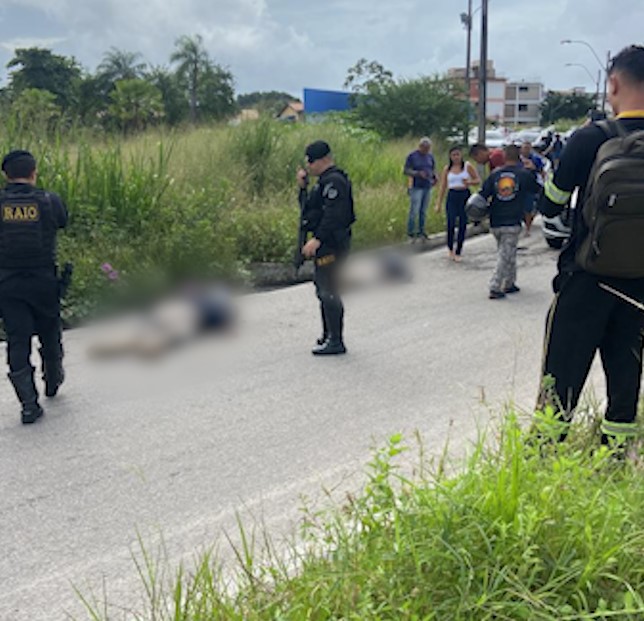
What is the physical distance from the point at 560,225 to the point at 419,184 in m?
8.69

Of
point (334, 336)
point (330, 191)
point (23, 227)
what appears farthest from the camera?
point (334, 336)

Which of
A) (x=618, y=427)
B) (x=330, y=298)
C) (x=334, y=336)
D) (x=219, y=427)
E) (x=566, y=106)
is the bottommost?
(x=219, y=427)

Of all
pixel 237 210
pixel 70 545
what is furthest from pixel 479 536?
pixel 237 210

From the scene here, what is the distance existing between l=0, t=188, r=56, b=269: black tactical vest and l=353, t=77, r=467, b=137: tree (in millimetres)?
22802

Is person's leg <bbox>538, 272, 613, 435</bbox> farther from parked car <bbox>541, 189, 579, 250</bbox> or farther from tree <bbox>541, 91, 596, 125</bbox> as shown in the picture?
tree <bbox>541, 91, 596, 125</bbox>

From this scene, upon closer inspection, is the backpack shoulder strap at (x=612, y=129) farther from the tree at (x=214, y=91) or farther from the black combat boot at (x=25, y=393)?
the tree at (x=214, y=91)

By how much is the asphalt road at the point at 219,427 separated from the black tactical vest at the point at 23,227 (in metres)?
1.09

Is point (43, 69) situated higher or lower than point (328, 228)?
higher

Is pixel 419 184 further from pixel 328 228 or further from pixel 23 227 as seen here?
pixel 23 227

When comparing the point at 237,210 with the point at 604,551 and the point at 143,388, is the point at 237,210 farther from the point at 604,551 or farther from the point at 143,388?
the point at 604,551

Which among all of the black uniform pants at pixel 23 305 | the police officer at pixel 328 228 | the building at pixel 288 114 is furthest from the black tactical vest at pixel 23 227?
the building at pixel 288 114

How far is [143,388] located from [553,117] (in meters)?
91.3

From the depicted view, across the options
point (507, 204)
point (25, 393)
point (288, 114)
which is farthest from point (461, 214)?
point (288, 114)

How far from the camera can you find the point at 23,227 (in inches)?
191
